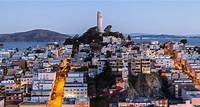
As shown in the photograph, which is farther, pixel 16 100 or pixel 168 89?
pixel 168 89

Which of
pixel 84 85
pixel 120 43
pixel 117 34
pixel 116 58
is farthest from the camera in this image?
pixel 117 34

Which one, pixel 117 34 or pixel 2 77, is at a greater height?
pixel 117 34

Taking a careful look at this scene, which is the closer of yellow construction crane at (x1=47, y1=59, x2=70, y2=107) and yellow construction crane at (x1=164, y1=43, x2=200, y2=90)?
yellow construction crane at (x1=47, y1=59, x2=70, y2=107)

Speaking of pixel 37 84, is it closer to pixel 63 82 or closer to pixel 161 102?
pixel 63 82

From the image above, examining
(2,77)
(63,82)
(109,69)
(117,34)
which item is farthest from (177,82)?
(117,34)

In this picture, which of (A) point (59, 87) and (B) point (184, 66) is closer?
(A) point (59, 87)

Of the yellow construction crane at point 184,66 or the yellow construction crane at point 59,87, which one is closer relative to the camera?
the yellow construction crane at point 59,87

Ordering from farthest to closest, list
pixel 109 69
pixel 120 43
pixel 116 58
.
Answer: pixel 120 43, pixel 116 58, pixel 109 69

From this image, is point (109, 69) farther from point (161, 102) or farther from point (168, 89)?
point (161, 102)

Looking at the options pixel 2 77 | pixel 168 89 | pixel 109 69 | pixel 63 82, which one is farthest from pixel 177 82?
pixel 2 77

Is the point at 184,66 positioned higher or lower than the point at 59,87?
higher
